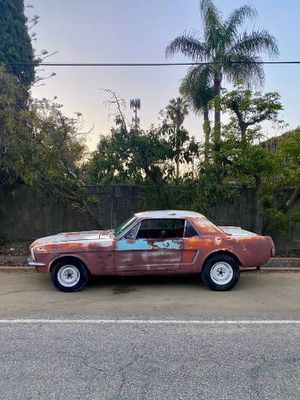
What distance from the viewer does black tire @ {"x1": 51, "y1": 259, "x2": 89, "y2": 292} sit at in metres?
7.75

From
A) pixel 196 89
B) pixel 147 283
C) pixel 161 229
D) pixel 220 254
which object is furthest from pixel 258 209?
pixel 196 89

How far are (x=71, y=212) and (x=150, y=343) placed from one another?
7816 millimetres

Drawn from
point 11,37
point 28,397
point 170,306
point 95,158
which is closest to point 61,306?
point 170,306

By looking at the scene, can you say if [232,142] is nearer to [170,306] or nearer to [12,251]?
[170,306]

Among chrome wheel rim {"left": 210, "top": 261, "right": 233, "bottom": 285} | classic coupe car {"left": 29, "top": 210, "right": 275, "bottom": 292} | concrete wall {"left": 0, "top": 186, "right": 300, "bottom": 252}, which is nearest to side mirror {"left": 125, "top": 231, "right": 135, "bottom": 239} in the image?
classic coupe car {"left": 29, "top": 210, "right": 275, "bottom": 292}

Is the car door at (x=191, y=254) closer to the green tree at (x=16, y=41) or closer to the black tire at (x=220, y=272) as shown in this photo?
the black tire at (x=220, y=272)

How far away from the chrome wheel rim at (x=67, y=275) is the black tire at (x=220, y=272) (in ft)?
7.59

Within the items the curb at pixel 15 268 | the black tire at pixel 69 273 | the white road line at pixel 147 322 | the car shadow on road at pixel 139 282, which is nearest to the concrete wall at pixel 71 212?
the curb at pixel 15 268

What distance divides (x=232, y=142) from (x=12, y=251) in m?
6.47

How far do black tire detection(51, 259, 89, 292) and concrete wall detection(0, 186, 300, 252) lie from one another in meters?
4.55

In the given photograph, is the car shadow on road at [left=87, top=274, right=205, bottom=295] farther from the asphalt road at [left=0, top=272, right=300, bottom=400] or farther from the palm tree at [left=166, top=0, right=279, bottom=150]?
the palm tree at [left=166, top=0, right=279, bottom=150]

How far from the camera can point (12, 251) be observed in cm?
1148

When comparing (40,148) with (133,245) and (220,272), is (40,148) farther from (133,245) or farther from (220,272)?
(220,272)

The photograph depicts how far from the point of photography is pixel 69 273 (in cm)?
782
